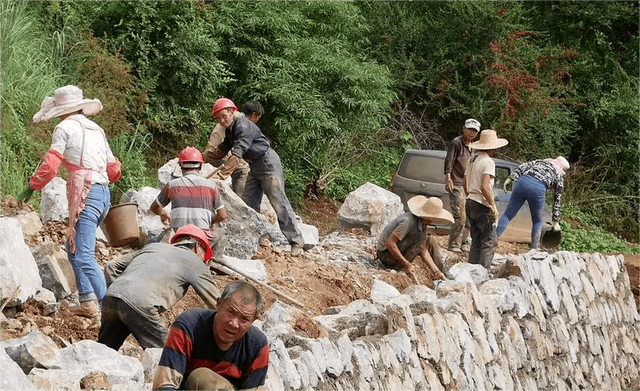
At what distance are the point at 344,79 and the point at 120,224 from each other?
30.9 ft

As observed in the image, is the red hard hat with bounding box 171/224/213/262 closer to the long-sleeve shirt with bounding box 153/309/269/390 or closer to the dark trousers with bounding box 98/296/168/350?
the dark trousers with bounding box 98/296/168/350

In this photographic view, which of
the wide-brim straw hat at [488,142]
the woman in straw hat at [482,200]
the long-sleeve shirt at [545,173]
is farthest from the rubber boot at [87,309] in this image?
the long-sleeve shirt at [545,173]

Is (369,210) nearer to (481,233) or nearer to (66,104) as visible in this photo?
(481,233)

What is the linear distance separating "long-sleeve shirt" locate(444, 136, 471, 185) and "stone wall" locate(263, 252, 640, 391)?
143 centimetres

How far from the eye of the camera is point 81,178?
23.0 ft

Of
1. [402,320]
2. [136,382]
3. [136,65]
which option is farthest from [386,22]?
→ [136,382]

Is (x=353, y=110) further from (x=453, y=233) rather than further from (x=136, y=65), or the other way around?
(x=453, y=233)

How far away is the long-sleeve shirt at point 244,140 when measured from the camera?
31.7ft

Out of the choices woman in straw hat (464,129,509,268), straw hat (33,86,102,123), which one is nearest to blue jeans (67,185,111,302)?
straw hat (33,86,102,123)

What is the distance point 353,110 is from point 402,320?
1100cm

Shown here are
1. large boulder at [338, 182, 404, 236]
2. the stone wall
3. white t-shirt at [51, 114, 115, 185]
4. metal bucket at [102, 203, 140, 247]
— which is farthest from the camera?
large boulder at [338, 182, 404, 236]

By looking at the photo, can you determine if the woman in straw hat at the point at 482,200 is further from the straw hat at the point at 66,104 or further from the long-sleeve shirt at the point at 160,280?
the long-sleeve shirt at the point at 160,280

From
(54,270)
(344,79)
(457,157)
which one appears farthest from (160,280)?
(344,79)

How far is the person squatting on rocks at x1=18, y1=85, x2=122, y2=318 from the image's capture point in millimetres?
6918
